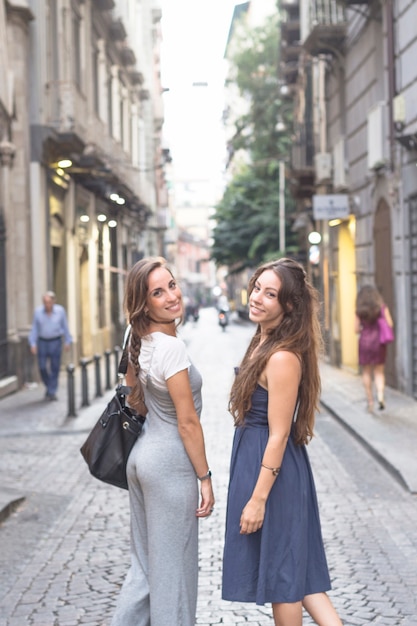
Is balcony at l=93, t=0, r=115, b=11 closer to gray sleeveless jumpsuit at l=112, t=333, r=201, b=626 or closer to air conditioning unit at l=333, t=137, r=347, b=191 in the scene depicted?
air conditioning unit at l=333, t=137, r=347, b=191

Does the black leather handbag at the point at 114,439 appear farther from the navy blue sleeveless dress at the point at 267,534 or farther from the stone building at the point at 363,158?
the stone building at the point at 363,158

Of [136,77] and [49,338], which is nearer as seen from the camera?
[49,338]

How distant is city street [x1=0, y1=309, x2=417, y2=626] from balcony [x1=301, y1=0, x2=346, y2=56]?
38.8 feet

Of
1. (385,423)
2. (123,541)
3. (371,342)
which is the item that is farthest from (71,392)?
(123,541)

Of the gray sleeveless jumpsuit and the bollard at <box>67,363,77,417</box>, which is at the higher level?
the gray sleeveless jumpsuit

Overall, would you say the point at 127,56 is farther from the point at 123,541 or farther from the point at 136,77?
the point at 123,541

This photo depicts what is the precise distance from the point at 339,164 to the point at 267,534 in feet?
61.4

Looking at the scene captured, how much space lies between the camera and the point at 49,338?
16312mm

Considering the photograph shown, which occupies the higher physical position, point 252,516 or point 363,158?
point 363,158

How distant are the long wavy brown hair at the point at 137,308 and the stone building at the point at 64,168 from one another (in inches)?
531

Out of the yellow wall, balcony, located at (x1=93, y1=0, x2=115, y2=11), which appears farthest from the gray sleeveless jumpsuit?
balcony, located at (x1=93, y1=0, x2=115, y2=11)

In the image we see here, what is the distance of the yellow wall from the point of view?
21.8 metres

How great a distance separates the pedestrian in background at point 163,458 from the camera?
12.5 feet

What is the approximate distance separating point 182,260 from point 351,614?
124m
